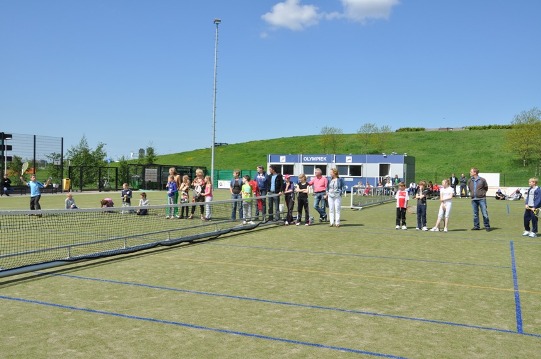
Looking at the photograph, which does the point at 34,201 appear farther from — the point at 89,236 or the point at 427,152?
the point at 427,152

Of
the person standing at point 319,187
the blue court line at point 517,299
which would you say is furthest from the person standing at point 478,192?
the blue court line at point 517,299

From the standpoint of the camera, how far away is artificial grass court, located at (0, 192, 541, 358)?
16.6 ft

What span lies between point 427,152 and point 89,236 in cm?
9150

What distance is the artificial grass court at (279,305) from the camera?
506cm

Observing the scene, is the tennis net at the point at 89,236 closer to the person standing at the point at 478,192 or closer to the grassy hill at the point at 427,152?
the person standing at the point at 478,192

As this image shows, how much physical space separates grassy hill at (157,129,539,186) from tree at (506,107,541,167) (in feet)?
7.02

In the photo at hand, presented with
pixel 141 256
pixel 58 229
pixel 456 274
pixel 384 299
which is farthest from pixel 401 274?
pixel 58 229

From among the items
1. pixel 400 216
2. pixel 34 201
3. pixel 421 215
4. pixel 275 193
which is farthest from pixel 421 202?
pixel 34 201

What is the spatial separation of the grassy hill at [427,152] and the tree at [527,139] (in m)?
2.14

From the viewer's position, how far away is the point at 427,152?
318 ft

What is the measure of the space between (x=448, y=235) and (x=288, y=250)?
596cm

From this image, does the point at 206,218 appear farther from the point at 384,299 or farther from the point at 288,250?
the point at 384,299

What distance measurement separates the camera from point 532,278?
8.73m

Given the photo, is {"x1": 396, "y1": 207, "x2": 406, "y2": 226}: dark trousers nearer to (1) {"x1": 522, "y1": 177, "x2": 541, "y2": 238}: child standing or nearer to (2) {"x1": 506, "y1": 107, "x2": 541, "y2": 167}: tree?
(1) {"x1": 522, "y1": 177, "x2": 541, "y2": 238}: child standing
